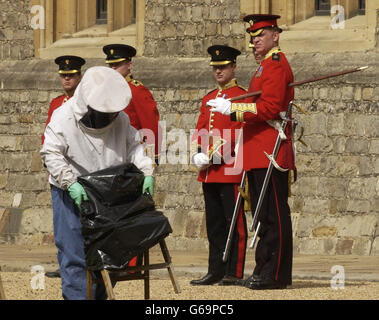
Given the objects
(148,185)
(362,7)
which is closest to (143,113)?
(148,185)

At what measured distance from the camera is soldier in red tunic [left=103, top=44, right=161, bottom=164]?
999cm

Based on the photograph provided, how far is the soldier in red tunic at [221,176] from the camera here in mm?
9539

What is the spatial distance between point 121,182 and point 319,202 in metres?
5.06

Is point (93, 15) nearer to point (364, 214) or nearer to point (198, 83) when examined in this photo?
point (198, 83)

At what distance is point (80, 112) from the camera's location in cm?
750

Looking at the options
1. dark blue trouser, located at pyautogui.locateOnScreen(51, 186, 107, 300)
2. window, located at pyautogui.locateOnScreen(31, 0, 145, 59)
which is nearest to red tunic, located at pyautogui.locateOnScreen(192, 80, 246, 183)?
dark blue trouser, located at pyautogui.locateOnScreen(51, 186, 107, 300)

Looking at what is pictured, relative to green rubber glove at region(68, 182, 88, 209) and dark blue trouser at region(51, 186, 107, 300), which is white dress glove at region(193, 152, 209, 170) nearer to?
dark blue trouser at region(51, 186, 107, 300)

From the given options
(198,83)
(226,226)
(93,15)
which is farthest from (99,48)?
(226,226)

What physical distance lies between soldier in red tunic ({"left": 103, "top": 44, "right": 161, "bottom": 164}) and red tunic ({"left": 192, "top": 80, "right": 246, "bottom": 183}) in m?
0.32

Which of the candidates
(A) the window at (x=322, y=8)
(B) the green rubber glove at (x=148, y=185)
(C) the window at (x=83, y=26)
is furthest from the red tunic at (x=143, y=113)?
(C) the window at (x=83, y=26)

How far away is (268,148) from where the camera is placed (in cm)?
911

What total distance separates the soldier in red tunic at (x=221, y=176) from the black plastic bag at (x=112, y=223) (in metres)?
2.13

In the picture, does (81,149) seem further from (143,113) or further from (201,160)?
(143,113)

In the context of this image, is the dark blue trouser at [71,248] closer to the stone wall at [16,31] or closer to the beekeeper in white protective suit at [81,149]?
the beekeeper in white protective suit at [81,149]
